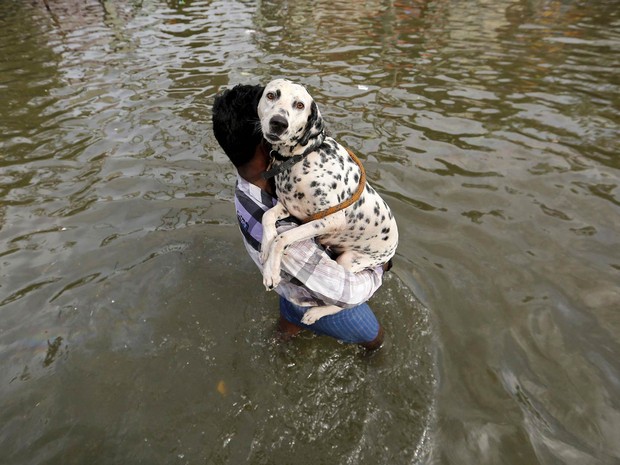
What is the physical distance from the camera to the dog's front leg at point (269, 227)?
260 centimetres

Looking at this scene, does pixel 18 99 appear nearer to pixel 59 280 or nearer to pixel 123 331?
pixel 59 280

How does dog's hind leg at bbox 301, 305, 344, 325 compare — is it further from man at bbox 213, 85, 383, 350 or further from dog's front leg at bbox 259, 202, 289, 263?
dog's front leg at bbox 259, 202, 289, 263

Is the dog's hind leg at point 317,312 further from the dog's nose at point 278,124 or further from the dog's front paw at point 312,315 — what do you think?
the dog's nose at point 278,124

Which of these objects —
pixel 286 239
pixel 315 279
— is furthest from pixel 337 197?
pixel 315 279

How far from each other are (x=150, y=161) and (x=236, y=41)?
7119 mm

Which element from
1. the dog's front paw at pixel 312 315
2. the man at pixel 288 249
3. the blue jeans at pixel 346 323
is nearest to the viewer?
the man at pixel 288 249

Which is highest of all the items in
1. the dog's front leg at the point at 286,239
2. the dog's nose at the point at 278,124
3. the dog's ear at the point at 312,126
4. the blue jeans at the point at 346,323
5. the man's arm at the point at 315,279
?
the dog's nose at the point at 278,124

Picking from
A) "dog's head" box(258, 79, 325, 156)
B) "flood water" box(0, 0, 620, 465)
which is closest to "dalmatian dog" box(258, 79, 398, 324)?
"dog's head" box(258, 79, 325, 156)

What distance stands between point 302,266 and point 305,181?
1.84 feet

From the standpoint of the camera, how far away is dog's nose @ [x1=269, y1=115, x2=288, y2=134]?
2.23 meters

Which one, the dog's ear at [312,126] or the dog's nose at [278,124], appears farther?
the dog's ear at [312,126]

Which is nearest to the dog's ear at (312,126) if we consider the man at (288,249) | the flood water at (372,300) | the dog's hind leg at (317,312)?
the man at (288,249)

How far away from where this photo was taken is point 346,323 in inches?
119

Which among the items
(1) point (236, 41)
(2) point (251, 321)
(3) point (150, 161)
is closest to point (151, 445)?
(2) point (251, 321)
